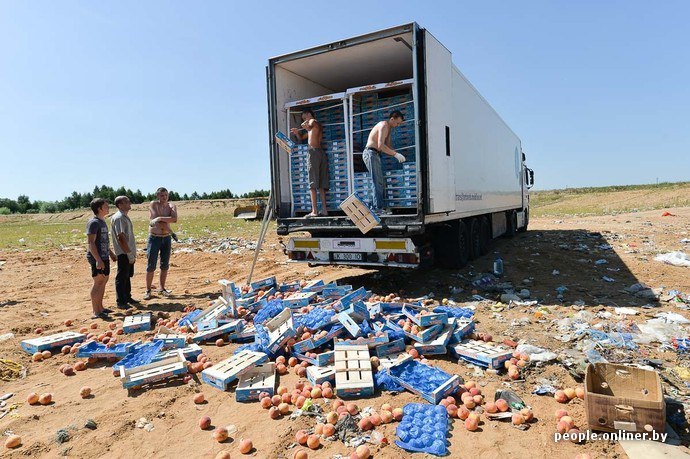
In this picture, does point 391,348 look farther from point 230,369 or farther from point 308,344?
point 230,369

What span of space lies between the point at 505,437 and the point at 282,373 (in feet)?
7.01

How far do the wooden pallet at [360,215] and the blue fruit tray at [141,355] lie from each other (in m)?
3.10

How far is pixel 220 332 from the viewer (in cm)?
522

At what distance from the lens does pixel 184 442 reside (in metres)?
3.05

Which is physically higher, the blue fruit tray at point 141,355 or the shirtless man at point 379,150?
the shirtless man at point 379,150

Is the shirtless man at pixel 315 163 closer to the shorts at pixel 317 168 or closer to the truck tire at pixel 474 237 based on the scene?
the shorts at pixel 317 168

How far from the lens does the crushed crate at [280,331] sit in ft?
14.9

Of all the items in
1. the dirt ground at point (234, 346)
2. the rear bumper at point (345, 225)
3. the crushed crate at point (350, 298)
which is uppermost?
the rear bumper at point (345, 225)

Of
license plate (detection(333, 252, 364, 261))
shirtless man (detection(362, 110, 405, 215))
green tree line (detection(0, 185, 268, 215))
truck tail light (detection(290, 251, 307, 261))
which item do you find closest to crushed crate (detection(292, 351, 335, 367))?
license plate (detection(333, 252, 364, 261))

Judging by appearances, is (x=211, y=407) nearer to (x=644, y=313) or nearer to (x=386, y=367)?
(x=386, y=367)

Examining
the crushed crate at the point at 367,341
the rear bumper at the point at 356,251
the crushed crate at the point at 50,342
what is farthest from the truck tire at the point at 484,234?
the crushed crate at the point at 50,342

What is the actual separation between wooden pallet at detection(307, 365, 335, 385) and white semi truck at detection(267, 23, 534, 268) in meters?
2.88

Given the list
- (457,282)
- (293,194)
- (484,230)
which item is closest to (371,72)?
(293,194)

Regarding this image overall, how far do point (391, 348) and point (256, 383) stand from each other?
4.69 ft
